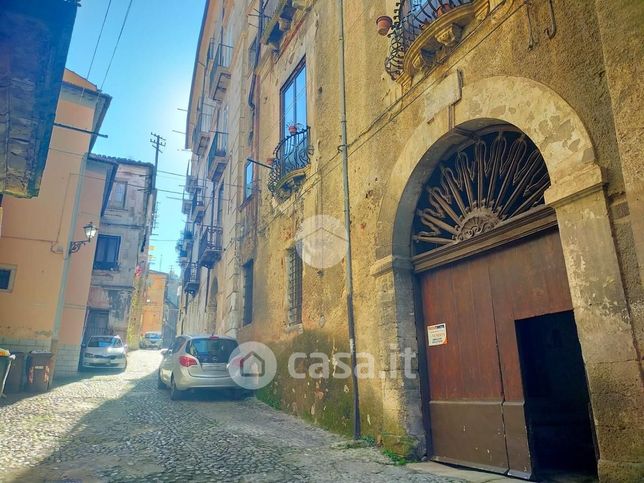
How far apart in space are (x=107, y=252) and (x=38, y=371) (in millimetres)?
13134

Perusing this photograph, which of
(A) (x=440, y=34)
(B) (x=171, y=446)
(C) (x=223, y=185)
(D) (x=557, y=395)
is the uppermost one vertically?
(C) (x=223, y=185)

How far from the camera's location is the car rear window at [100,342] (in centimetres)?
1698

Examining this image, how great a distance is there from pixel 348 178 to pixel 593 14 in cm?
385

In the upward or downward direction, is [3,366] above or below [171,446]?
above

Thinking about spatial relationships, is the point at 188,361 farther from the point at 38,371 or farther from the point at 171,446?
the point at 38,371

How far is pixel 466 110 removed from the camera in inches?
185

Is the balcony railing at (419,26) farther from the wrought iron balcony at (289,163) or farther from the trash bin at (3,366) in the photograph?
the trash bin at (3,366)

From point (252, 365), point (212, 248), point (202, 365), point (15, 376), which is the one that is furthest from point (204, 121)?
point (202, 365)

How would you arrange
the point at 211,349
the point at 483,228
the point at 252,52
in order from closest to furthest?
the point at 483,228
the point at 211,349
the point at 252,52

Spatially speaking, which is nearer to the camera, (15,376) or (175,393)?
(175,393)

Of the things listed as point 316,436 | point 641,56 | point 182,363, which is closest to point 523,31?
point 641,56

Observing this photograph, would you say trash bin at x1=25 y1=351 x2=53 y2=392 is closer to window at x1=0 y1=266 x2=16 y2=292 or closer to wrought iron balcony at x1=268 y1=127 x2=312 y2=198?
window at x1=0 y1=266 x2=16 y2=292

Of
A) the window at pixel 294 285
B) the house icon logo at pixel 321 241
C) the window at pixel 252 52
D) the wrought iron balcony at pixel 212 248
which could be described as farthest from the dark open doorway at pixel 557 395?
the wrought iron balcony at pixel 212 248

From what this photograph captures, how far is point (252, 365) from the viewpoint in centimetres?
1021
